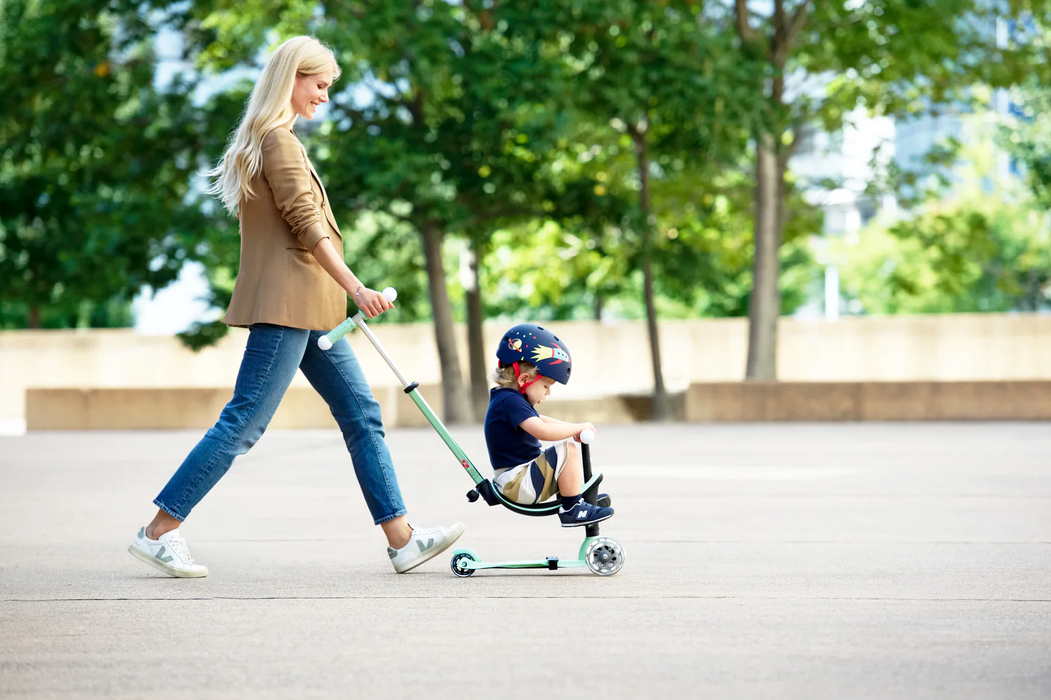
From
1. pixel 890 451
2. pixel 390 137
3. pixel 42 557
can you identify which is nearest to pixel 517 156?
pixel 390 137

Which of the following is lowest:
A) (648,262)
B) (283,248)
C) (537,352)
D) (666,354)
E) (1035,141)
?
(666,354)

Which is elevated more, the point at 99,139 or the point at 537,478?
the point at 99,139

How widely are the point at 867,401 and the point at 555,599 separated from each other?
13639mm

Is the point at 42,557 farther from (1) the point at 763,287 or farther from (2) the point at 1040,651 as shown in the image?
(1) the point at 763,287

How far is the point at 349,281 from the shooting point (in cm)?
514

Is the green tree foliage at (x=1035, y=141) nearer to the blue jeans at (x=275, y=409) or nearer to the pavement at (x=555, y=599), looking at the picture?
the pavement at (x=555, y=599)

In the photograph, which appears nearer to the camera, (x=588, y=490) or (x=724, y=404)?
(x=588, y=490)

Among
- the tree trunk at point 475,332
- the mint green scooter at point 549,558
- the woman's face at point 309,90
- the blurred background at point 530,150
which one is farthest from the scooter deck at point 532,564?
the tree trunk at point 475,332

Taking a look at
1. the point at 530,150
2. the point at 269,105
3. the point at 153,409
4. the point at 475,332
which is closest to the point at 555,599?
the point at 269,105

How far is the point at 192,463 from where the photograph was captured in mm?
5234

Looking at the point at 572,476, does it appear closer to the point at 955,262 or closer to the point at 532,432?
the point at 532,432

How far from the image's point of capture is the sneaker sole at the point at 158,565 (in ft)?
17.4

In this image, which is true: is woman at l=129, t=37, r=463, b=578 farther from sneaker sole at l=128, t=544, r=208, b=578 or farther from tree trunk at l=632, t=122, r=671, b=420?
tree trunk at l=632, t=122, r=671, b=420

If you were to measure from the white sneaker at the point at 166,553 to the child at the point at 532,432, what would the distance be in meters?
1.29
